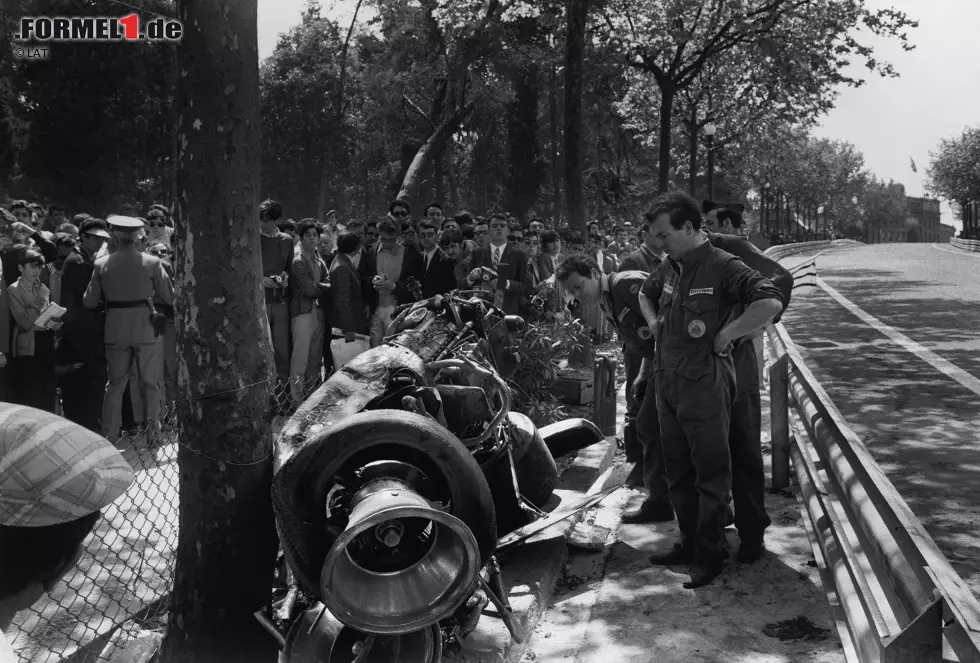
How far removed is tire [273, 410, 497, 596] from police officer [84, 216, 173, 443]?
496 cm

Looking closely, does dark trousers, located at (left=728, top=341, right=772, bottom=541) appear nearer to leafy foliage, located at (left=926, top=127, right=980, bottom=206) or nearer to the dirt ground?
the dirt ground

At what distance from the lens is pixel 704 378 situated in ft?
16.2

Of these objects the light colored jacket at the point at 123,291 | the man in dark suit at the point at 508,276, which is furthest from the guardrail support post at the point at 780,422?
the light colored jacket at the point at 123,291

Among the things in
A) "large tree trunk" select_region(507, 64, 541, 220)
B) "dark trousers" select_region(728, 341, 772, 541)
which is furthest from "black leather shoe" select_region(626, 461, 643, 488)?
"large tree trunk" select_region(507, 64, 541, 220)

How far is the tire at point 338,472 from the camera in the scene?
3.67 metres

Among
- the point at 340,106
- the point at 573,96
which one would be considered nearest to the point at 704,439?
the point at 573,96

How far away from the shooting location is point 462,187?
46500 mm

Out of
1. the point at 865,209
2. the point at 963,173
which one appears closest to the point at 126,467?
the point at 963,173

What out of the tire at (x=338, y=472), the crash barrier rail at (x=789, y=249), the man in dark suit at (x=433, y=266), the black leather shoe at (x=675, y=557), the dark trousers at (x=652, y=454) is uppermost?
the crash barrier rail at (x=789, y=249)

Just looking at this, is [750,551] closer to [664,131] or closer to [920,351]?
[920,351]

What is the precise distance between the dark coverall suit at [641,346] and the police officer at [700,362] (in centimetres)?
72

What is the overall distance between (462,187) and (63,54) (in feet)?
70.2

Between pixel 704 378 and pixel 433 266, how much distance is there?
208 inches

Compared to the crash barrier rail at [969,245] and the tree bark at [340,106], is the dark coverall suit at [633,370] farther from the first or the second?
the crash barrier rail at [969,245]
